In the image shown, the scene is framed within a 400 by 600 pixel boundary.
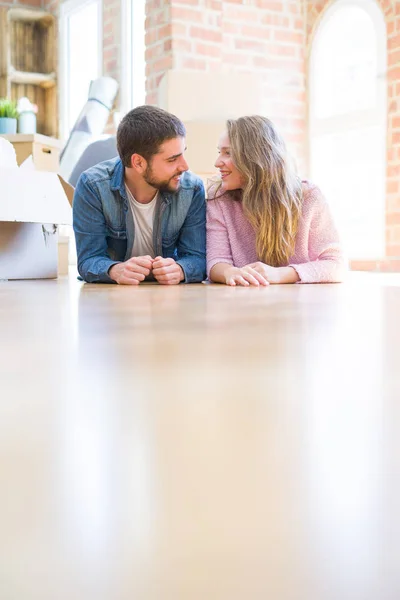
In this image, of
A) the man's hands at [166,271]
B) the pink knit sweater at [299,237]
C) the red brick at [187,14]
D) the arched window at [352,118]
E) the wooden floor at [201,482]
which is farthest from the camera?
the arched window at [352,118]

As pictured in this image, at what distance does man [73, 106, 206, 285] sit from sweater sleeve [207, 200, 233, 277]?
3 cm

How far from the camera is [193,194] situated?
2.11 m

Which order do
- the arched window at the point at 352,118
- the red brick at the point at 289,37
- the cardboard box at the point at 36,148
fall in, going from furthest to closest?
the red brick at the point at 289,37, the arched window at the point at 352,118, the cardboard box at the point at 36,148

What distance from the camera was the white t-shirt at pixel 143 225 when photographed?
2.11 meters

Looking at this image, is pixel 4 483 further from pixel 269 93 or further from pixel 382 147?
pixel 269 93

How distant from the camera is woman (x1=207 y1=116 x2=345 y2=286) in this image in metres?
1.95

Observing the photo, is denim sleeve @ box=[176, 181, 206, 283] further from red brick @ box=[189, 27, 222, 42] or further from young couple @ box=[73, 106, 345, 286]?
red brick @ box=[189, 27, 222, 42]

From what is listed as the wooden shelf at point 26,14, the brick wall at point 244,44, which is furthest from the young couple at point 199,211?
the wooden shelf at point 26,14

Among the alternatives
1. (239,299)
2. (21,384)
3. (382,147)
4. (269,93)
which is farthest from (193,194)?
(269,93)

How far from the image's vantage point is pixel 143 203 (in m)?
2.12

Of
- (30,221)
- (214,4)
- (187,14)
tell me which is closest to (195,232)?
(30,221)

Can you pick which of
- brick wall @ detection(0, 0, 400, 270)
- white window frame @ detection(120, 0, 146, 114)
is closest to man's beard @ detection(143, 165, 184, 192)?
brick wall @ detection(0, 0, 400, 270)

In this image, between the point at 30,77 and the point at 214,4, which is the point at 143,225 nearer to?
the point at 214,4

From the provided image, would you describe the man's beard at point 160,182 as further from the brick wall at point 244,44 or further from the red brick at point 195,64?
the red brick at point 195,64
